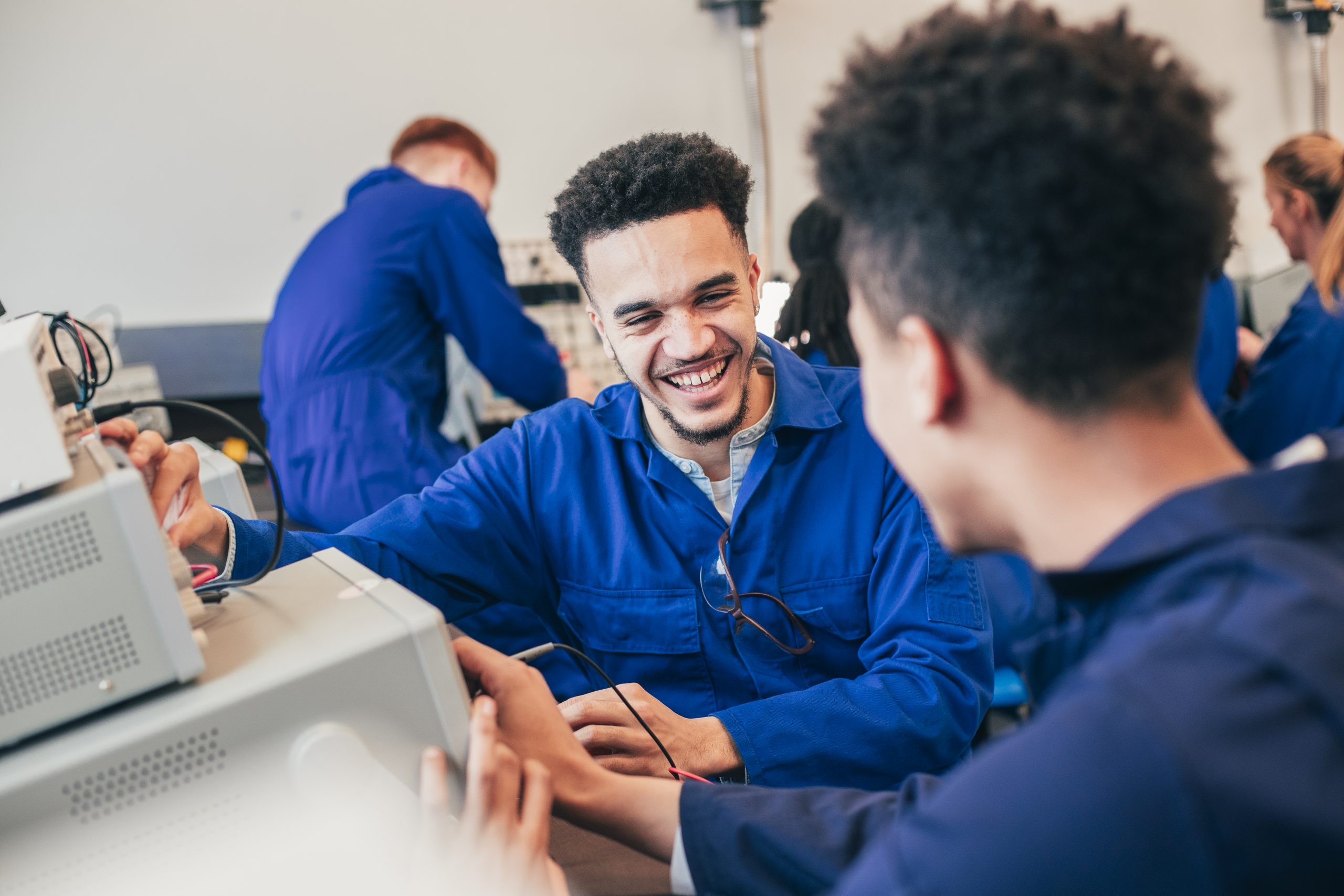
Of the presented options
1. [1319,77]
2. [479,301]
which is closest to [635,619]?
[479,301]

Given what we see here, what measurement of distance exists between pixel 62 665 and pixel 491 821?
317mm

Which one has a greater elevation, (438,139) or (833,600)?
(438,139)

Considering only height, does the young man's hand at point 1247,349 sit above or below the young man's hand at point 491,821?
below

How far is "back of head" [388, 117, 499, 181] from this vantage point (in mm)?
2510

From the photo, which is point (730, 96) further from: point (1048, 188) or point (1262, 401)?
point (1048, 188)

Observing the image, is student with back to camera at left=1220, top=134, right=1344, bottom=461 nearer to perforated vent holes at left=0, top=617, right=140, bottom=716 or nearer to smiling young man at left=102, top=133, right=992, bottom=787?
smiling young man at left=102, top=133, right=992, bottom=787

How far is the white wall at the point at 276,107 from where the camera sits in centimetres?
263

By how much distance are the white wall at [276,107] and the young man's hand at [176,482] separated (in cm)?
174

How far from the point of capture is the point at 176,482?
1.06m

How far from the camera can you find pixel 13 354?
71 cm

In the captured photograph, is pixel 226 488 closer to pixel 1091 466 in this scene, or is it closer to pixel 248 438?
pixel 248 438

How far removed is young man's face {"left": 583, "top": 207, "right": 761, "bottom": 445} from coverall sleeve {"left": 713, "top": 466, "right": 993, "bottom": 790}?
1.05 ft

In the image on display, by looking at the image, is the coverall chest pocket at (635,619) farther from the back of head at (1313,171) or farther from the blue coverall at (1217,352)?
the back of head at (1313,171)

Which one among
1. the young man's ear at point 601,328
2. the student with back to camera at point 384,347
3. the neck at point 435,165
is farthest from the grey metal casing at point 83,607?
the neck at point 435,165
